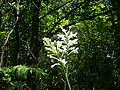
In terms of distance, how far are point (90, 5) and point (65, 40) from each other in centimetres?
370

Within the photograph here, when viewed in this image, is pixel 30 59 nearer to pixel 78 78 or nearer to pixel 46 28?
pixel 46 28

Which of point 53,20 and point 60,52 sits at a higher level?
point 53,20

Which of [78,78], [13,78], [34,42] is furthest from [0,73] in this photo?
[78,78]

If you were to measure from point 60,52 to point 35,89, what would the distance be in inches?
117

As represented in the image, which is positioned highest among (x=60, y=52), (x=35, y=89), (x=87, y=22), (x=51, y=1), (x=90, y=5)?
(x=51, y=1)

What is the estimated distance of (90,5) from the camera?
14.3ft

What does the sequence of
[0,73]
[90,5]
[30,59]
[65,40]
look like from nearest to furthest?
[65,40], [0,73], [30,59], [90,5]

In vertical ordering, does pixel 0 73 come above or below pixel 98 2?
below

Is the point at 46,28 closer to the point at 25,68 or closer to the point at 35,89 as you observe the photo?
the point at 35,89

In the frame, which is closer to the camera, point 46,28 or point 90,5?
point 90,5

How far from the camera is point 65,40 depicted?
0.89 m

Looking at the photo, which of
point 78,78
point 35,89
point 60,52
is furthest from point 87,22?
point 78,78

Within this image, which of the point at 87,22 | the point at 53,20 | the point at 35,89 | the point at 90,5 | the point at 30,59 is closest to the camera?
the point at 35,89

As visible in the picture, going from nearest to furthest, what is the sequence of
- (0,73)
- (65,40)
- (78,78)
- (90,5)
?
(65,40), (0,73), (90,5), (78,78)
